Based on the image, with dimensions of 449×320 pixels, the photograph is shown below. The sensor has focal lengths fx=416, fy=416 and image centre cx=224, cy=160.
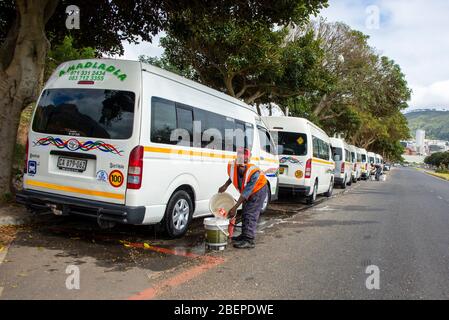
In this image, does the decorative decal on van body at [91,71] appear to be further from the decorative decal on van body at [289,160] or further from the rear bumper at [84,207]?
the decorative decal on van body at [289,160]

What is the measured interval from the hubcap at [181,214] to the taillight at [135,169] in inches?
39.4

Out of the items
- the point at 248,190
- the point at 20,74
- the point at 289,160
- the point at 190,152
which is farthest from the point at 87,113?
the point at 289,160

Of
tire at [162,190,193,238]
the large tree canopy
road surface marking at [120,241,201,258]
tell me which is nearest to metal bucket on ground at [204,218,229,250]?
road surface marking at [120,241,201,258]

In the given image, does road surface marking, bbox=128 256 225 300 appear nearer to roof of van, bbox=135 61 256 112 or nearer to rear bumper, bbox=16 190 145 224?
rear bumper, bbox=16 190 145 224

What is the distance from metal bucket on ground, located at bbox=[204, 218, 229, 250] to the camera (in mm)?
5824

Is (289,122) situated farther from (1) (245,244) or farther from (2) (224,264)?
(2) (224,264)

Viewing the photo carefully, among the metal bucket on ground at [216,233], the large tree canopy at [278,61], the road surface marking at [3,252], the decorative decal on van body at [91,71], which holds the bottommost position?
the road surface marking at [3,252]

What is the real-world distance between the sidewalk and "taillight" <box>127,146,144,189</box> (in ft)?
7.67

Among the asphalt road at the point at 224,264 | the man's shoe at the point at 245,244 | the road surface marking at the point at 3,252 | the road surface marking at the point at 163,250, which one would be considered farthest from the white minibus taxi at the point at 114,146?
the man's shoe at the point at 245,244

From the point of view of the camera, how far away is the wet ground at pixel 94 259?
4.09 m

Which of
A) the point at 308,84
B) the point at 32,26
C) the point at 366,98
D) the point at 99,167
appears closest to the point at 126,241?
the point at 99,167

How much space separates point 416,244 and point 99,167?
5320 millimetres

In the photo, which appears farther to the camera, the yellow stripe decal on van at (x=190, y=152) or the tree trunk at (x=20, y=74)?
the tree trunk at (x=20, y=74)

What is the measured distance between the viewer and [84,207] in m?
5.52
